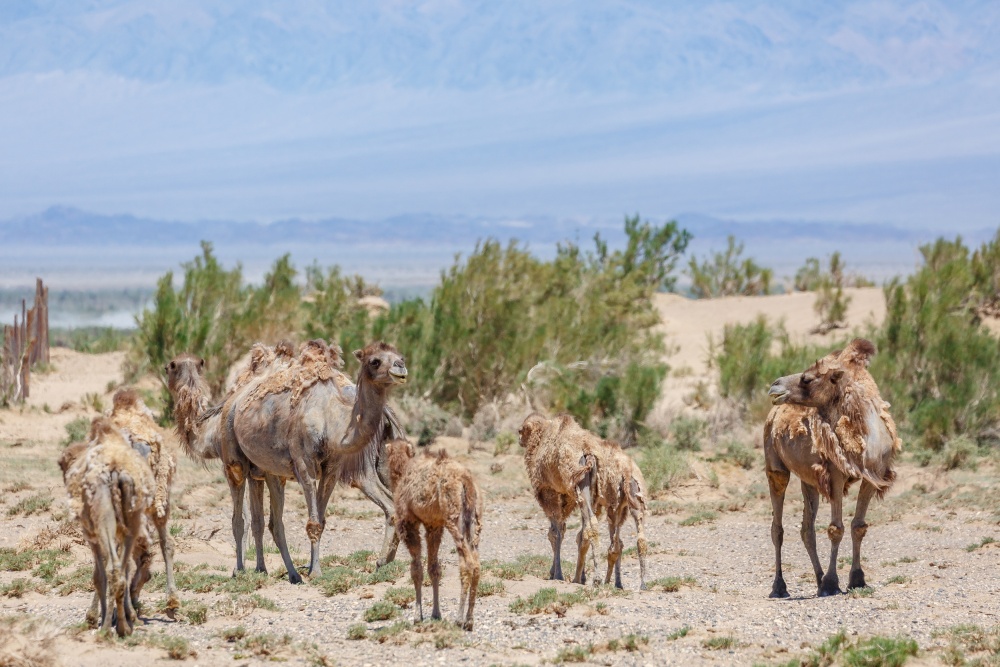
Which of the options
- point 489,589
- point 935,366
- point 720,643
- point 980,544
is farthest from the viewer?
point 935,366

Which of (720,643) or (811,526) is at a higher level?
(811,526)

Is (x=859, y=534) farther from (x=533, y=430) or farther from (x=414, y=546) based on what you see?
(x=414, y=546)

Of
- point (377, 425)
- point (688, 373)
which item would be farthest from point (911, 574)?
point (688, 373)

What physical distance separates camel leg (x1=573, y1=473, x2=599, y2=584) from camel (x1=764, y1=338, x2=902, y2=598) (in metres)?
1.80

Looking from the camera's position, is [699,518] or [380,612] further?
[699,518]

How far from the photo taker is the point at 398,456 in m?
10.6

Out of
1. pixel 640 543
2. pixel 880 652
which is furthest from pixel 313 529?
pixel 880 652

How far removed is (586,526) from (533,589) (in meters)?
0.79

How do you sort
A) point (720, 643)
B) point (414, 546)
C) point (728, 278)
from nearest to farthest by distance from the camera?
point (720, 643), point (414, 546), point (728, 278)

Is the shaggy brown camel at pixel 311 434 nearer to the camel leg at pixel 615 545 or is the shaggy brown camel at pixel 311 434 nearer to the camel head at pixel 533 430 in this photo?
the camel head at pixel 533 430

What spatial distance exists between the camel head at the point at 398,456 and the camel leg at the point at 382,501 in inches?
74.9

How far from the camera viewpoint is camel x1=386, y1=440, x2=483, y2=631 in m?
9.67

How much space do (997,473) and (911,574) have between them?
7.58 meters

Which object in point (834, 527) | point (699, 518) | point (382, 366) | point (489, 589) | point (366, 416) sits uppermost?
point (382, 366)
